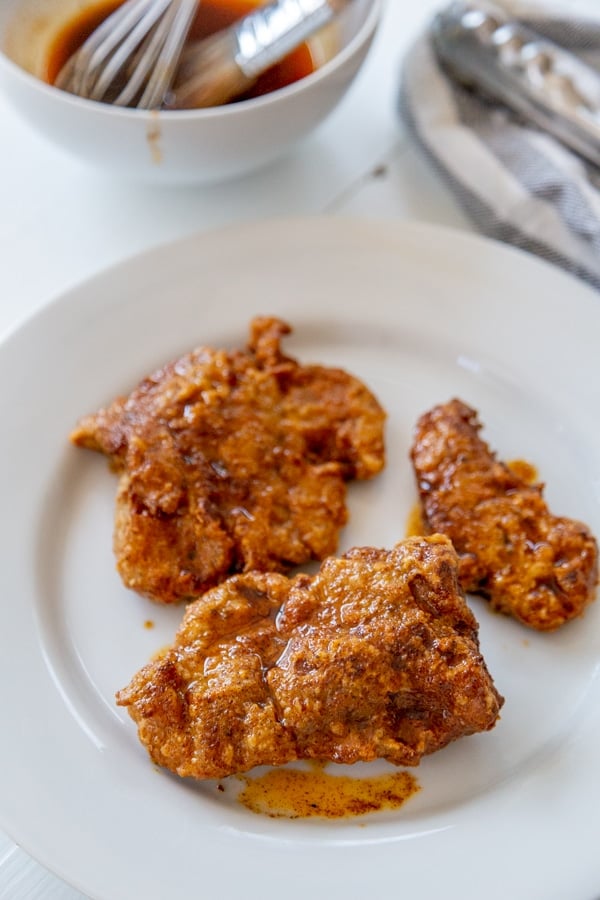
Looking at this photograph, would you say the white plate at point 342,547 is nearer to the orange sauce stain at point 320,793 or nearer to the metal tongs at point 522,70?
the orange sauce stain at point 320,793

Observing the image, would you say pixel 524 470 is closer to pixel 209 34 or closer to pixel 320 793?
pixel 320 793

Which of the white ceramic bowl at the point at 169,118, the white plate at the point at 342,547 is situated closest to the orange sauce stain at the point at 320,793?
the white plate at the point at 342,547

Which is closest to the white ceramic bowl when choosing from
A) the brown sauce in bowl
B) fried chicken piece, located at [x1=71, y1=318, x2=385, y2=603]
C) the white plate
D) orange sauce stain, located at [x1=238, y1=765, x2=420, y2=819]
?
the brown sauce in bowl

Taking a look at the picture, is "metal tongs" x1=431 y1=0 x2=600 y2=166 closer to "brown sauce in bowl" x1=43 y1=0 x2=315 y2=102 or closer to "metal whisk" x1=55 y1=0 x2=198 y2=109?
"brown sauce in bowl" x1=43 y1=0 x2=315 y2=102

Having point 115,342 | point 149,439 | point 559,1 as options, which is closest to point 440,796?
point 149,439

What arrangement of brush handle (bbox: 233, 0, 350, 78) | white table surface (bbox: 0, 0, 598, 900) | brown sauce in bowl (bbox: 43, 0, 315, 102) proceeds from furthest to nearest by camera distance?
white table surface (bbox: 0, 0, 598, 900)
brown sauce in bowl (bbox: 43, 0, 315, 102)
brush handle (bbox: 233, 0, 350, 78)
